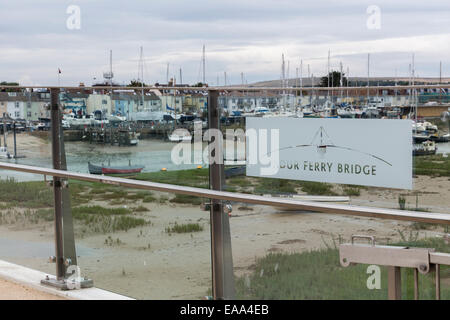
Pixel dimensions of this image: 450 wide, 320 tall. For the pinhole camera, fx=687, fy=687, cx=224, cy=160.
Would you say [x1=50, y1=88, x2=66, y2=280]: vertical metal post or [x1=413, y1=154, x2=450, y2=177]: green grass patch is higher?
[x1=50, y1=88, x2=66, y2=280]: vertical metal post

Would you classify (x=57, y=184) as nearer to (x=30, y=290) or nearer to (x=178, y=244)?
(x=30, y=290)

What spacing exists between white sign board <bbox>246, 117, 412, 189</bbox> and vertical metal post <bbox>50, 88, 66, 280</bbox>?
1.56 metres

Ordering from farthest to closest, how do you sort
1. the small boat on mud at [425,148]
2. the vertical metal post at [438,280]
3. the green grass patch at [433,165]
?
1. the small boat on mud at [425,148]
2. the green grass patch at [433,165]
3. the vertical metal post at [438,280]

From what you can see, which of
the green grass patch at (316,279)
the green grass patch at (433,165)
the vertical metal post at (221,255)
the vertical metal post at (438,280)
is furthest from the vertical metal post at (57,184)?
the green grass patch at (433,165)

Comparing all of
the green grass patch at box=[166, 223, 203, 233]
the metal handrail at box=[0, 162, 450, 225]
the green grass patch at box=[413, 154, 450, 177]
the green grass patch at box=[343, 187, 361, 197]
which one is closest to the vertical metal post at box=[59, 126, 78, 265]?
the metal handrail at box=[0, 162, 450, 225]

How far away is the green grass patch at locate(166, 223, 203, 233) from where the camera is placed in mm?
3141

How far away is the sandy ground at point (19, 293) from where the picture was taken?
3818 mm

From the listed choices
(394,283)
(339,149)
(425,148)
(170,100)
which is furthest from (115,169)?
(425,148)

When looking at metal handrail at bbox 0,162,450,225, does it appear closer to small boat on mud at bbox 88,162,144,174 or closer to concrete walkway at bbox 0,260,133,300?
concrete walkway at bbox 0,260,133,300

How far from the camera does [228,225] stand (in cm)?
302

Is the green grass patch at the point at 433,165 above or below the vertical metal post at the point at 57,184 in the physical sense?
below

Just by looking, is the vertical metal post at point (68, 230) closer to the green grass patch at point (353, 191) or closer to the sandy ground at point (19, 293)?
the sandy ground at point (19, 293)

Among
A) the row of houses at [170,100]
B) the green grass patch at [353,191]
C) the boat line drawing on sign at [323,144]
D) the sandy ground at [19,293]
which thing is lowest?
the sandy ground at [19,293]

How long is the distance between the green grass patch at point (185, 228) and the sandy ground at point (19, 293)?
1002 mm
